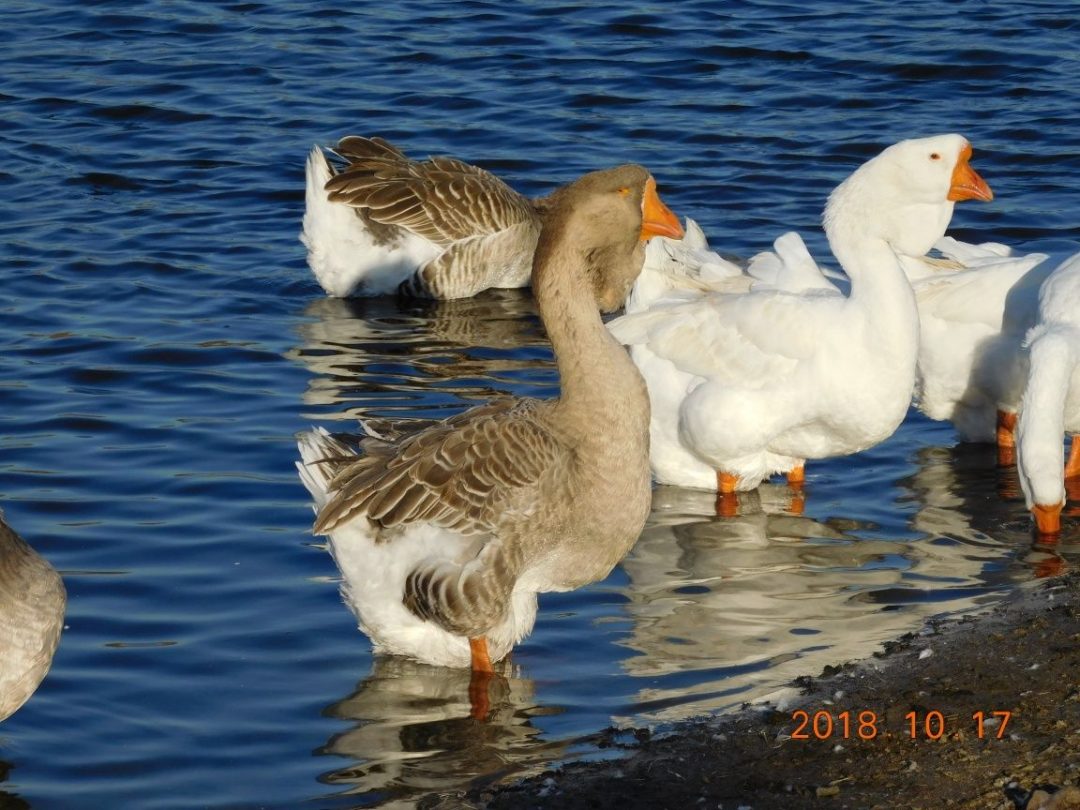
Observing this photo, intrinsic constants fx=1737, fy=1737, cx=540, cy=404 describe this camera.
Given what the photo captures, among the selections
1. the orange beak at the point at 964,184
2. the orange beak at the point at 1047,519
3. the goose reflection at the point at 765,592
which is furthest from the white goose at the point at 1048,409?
the orange beak at the point at 964,184

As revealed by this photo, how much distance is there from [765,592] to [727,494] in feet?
4.34

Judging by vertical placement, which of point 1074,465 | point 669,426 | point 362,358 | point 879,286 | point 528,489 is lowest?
point 1074,465

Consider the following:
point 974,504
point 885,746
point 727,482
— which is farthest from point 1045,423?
point 885,746

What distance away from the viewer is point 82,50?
18078mm

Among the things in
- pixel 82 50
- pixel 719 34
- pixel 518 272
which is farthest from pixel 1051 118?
pixel 82 50

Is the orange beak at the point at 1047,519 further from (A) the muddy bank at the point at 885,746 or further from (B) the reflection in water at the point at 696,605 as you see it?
(A) the muddy bank at the point at 885,746

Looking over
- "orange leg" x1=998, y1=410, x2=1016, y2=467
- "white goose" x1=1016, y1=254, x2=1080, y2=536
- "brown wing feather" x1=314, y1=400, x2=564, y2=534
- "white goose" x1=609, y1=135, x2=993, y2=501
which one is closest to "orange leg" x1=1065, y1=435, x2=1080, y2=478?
"orange leg" x1=998, y1=410, x2=1016, y2=467

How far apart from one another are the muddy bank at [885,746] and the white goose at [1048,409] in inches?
56.2

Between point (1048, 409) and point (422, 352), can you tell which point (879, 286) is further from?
point (422, 352)

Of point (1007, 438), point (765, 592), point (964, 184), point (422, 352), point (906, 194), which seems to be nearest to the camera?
point (765, 592)

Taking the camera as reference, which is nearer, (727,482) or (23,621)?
(23,621)

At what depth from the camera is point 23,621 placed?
6180mm

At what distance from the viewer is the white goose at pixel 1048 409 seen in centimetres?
809

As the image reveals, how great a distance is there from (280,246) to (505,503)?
24.8 ft
